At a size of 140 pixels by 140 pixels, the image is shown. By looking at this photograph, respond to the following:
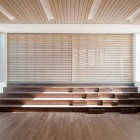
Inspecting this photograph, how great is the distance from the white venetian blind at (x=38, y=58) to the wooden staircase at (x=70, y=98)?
15.8 inches

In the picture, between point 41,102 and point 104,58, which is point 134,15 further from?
point 41,102

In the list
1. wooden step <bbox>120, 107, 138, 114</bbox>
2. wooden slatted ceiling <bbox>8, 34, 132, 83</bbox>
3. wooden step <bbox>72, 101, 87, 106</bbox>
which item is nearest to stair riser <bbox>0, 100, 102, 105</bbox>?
wooden step <bbox>72, 101, 87, 106</bbox>

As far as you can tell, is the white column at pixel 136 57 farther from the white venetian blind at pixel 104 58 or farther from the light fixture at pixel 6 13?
the light fixture at pixel 6 13

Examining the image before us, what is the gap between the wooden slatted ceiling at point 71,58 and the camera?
7988mm

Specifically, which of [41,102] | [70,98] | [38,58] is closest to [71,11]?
[38,58]

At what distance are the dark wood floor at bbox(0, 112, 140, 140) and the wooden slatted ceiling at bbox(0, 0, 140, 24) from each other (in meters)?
2.84

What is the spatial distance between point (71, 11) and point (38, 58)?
311 centimetres

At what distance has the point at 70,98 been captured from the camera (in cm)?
741

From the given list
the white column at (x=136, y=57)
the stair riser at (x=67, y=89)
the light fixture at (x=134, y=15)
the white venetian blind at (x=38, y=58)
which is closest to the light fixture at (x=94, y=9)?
the light fixture at (x=134, y=15)

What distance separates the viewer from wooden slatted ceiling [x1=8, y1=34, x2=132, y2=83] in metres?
7.99

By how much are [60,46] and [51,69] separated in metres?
0.92

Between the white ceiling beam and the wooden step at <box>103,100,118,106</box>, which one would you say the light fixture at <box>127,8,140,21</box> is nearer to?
the white ceiling beam

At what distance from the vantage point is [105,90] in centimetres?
759

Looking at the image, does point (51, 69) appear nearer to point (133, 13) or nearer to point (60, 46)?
point (60, 46)
